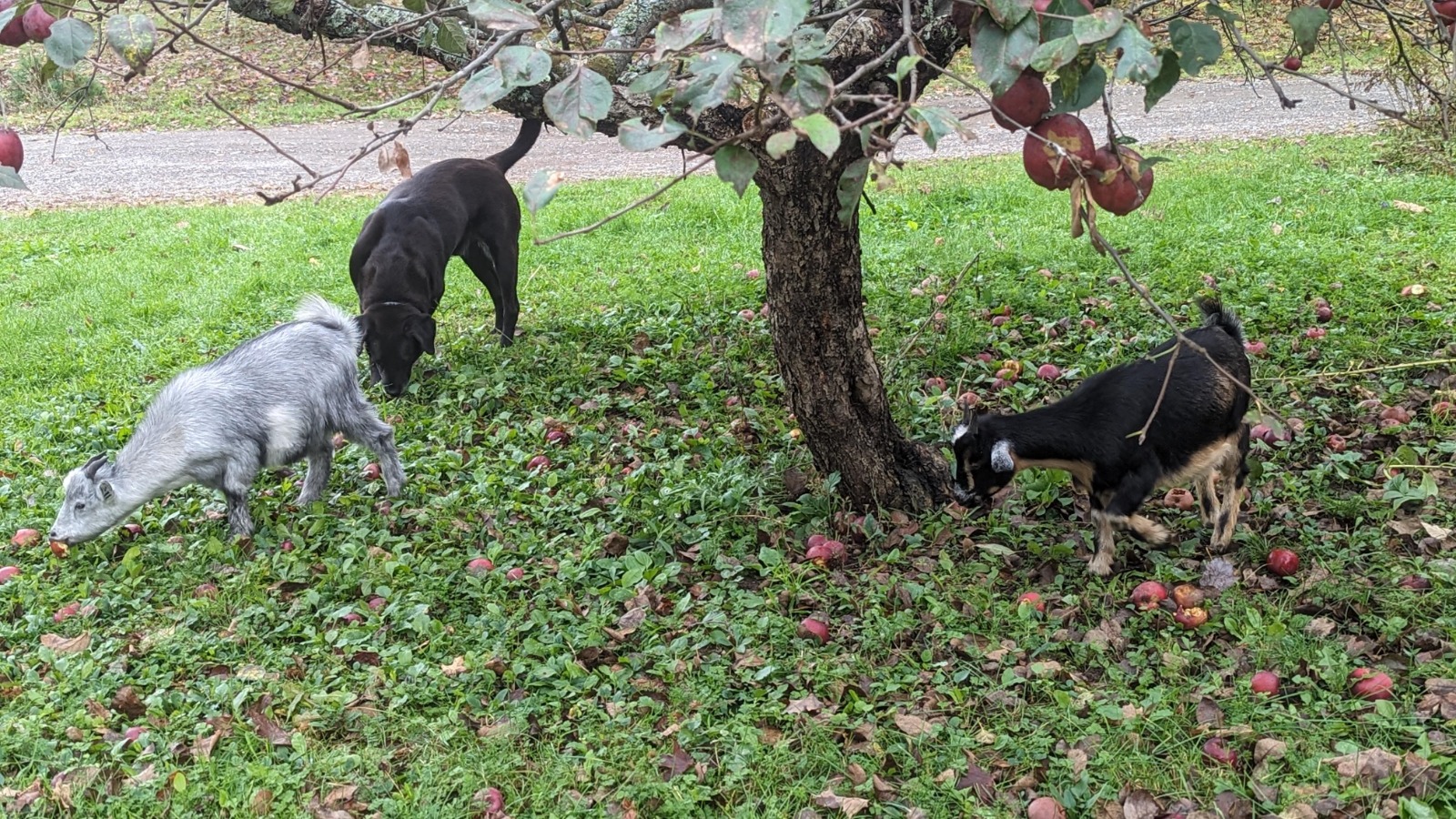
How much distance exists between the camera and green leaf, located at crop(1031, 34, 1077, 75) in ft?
5.81

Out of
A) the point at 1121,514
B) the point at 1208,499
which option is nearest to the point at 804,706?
the point at 1121,514

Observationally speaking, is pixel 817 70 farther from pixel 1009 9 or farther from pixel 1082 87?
pixel 1082 87

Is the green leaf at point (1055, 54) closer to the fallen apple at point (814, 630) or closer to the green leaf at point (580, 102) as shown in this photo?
the green leaf at point (580, 102)

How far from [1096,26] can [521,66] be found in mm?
905

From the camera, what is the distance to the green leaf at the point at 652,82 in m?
1.88

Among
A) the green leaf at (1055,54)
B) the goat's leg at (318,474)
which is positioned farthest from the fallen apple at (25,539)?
the green leaf at (1055,54)

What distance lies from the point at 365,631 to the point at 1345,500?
3.89 meters

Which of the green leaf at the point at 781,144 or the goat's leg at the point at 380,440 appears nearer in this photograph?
the green leaf at the point at 781,144

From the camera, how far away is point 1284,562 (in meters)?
4.24

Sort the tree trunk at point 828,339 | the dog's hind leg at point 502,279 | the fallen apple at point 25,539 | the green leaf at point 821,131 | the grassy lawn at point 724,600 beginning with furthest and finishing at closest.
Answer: the dog's hind leg at point 502,279, the fallen apple at point 25,539, the tree trunk at point 828,339, the grassy lawn at point 724,600, the green leaf at point 821,131

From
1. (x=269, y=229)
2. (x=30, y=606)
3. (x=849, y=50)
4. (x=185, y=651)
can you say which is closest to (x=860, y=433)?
(x=849, y=50)

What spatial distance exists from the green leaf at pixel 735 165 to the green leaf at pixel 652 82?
5.7 inches

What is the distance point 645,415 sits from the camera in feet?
20.0

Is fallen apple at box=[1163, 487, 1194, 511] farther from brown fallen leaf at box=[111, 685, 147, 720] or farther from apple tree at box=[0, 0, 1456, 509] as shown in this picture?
brown fallen leaf at box=[111, 685, 147, 720]
